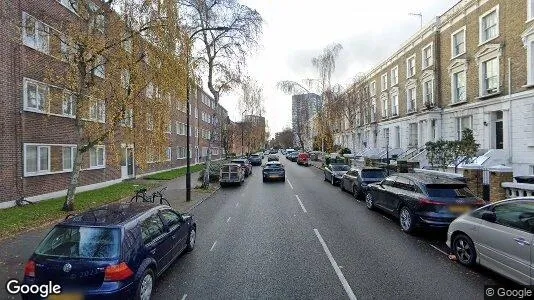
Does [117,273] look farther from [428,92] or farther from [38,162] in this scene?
[428,92]

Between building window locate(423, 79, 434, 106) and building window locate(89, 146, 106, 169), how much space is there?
24.9m

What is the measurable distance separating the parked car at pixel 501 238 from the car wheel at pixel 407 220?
2.05 meters

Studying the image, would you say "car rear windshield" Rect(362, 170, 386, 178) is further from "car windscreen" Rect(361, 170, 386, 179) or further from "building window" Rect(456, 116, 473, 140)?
"building window" Rect(456, 116, 473, 140)

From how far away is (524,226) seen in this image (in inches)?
213

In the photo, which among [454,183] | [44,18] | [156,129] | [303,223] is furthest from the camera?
[44,18]

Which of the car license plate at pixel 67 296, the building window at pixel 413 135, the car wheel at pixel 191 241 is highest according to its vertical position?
the building window at pixel 413 135

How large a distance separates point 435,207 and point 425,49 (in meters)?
24.4

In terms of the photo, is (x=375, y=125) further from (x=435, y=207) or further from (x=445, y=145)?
(x=435, y=207)

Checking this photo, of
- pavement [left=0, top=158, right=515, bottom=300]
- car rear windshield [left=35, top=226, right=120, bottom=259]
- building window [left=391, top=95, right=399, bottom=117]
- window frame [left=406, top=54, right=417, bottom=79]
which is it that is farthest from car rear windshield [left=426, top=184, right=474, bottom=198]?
building window [left=391, top=95, right=399, bottom=117]

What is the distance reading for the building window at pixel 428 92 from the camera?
27478mm

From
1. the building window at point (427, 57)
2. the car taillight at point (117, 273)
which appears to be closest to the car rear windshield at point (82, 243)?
the car taillight at point (117, 273)

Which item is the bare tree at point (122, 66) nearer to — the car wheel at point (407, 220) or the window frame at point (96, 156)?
the window frame at point (96, 156)

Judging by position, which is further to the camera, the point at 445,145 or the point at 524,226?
the point at 445,145

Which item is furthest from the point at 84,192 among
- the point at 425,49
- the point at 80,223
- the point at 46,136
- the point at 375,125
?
the point at 375,125
